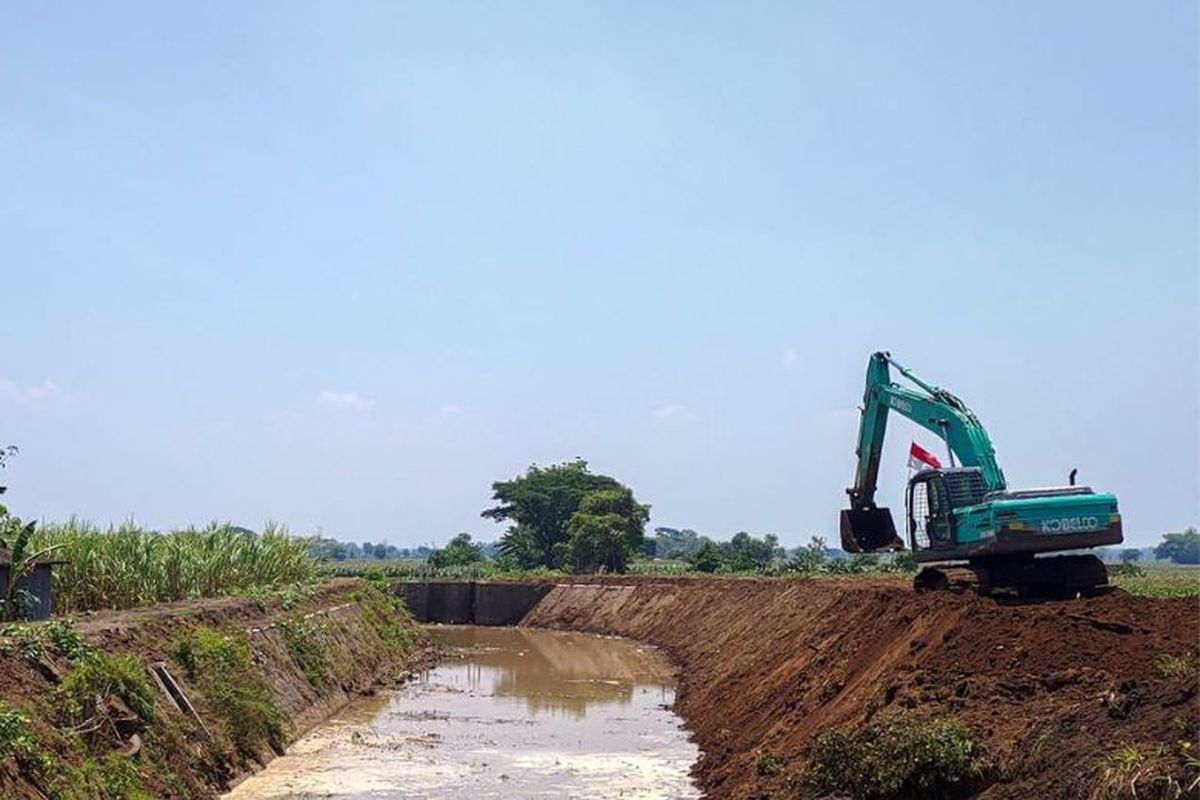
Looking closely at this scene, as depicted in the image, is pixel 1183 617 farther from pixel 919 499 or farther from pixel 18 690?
pixel 18 690

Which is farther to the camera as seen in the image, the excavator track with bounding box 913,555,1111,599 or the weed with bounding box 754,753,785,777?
the excavator track with bounding box 913,555,1111,599

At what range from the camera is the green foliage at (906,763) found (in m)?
11.0

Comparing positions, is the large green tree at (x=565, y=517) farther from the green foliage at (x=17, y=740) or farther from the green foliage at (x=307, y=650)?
the green foliage at (x=17, y=740)

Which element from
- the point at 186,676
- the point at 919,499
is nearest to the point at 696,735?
the point at 919,499

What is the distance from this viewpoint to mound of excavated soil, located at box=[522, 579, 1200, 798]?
987cm

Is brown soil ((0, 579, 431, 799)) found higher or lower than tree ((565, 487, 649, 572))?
lower

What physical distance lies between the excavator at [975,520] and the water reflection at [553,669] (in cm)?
849

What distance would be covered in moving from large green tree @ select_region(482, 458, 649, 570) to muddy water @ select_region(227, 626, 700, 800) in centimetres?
3883

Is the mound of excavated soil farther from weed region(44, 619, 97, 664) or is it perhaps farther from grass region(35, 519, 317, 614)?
grass region(35, 519, 317, 614)

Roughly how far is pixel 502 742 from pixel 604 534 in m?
53.4

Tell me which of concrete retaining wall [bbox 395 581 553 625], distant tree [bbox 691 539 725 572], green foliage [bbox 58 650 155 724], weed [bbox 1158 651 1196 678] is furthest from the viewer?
distant tree [bbox 691 539 725 572]

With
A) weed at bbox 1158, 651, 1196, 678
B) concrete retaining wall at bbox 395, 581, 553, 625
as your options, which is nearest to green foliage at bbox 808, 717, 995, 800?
weed at bbox 1158, 651, 1196, 678

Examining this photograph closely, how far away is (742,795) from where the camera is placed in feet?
49.8

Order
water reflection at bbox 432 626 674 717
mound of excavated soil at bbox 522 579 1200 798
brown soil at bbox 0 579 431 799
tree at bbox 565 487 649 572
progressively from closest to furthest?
mound of excavated soil at bbox 522 579 1200 798 < brown soil at bbox 0 579 431 799 < water reflection at bbox 432 626 674 717 < tree at bbox 565 487 649 572
